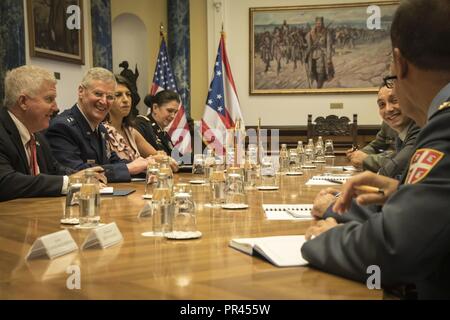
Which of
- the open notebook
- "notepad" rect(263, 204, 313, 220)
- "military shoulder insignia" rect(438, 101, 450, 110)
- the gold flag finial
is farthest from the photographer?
the gold flag finial

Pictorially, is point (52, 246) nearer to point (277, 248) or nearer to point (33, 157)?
point (277, 248)

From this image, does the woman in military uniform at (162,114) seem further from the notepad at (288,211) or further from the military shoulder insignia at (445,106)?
the military shoulder insignia at (445,106)

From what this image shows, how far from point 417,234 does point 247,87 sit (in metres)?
8.52

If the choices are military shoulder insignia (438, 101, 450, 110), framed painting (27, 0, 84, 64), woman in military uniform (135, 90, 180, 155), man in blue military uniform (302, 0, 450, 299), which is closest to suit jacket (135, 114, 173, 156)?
woman in military uniform (135, 90, 180, 155)

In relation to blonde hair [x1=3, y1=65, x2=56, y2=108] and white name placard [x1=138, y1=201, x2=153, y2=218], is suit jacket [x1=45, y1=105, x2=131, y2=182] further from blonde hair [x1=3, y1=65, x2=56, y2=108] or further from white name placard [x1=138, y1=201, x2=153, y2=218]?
white name placard [x1=138, y1=201, x2=153, y2=218]

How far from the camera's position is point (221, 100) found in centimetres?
876

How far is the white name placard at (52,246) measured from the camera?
1.47 m

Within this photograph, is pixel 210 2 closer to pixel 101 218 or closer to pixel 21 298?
pixel 101 218

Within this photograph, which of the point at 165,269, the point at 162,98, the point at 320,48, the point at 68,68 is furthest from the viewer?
the point at 320,48

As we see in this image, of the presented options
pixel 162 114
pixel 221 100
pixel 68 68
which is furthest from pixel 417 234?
pixel 221 100

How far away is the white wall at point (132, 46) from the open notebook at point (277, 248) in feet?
26.2

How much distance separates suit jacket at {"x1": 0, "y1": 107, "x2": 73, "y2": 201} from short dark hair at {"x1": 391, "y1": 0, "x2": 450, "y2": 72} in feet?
6.60

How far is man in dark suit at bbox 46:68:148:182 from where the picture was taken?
363 centimetres

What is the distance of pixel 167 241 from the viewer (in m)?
1.68
